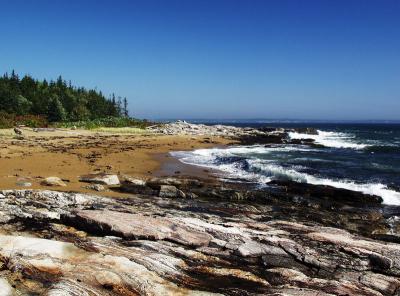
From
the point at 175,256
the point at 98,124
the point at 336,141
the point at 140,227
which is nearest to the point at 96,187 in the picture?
the point at 140,227

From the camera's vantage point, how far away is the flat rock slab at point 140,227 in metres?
Answer: 11.8

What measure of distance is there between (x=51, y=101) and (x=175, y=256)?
79.8 m

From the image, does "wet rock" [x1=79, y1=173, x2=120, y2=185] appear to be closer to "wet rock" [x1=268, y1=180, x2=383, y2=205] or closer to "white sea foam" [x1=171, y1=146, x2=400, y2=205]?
"white sea foam" [x1=171, y1=146, x2=400, y2=205]

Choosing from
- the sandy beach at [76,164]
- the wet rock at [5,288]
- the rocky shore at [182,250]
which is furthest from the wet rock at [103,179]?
the wet rock at [5,288]

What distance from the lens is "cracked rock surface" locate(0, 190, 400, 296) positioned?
8.77m

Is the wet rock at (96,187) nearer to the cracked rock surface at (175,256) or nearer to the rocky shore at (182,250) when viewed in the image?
the rocky shore at (182,250)

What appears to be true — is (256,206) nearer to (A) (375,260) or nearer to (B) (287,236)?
(B) (287,236)

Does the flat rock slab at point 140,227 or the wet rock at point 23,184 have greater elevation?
the flat rock slab at point 140,227

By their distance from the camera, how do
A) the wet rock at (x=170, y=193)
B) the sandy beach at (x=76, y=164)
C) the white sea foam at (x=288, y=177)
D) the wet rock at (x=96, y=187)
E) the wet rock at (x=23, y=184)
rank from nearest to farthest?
the wet rock at (x=170, y=193)
the wet rock at (x=23, y=184)
the wet rock at (x=96, y=187)
the sandy beach at (x=76, y=164)
the white sea foam at (x=288, y=177)

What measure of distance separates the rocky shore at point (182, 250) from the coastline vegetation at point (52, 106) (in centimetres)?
5292

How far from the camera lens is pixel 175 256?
34.9 feet

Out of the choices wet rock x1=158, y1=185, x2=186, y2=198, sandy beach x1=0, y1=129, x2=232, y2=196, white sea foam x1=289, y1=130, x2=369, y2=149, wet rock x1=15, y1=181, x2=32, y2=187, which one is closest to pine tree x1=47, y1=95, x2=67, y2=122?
sandy beach x1=0, y1=129, x2=232, y2=196

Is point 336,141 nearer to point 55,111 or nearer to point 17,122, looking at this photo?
point 55,111

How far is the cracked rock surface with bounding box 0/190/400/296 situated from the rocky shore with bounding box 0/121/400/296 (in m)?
0.03
